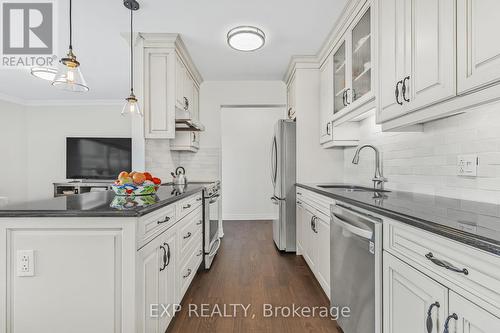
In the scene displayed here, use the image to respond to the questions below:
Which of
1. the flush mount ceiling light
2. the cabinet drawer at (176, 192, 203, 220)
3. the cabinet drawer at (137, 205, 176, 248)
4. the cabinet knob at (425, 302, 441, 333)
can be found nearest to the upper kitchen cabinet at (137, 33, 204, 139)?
the flush mount ceiling light

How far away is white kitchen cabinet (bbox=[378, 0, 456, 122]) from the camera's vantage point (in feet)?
3.83

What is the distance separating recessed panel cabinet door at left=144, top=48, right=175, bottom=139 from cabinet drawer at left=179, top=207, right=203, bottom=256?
958 mm

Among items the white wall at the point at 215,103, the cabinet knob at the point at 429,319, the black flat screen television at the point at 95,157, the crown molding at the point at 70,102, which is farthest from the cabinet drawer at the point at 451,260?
the crown molding at the point at 70,102

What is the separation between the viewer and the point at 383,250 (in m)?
1.23

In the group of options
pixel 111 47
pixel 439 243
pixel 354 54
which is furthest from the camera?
pixel 111 47

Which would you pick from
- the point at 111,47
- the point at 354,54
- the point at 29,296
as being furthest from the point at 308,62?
the point at 29,296

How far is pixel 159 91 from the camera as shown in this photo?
2854 mm

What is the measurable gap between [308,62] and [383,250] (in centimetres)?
269

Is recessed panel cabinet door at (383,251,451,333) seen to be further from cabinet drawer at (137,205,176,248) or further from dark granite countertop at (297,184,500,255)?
cabinet drawer at (137,205,176,248)

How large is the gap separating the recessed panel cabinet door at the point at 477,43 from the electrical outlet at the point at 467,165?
0.48 meters

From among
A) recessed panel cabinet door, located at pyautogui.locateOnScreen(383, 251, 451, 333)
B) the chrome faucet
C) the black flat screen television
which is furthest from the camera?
the black flat screen television

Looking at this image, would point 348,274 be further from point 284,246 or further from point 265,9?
point 265,9

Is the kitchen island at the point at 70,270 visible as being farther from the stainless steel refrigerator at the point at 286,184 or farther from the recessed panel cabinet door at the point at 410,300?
the stainless steel refrigerator at the point at 286,184

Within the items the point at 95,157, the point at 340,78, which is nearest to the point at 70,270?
the point at 340,78
